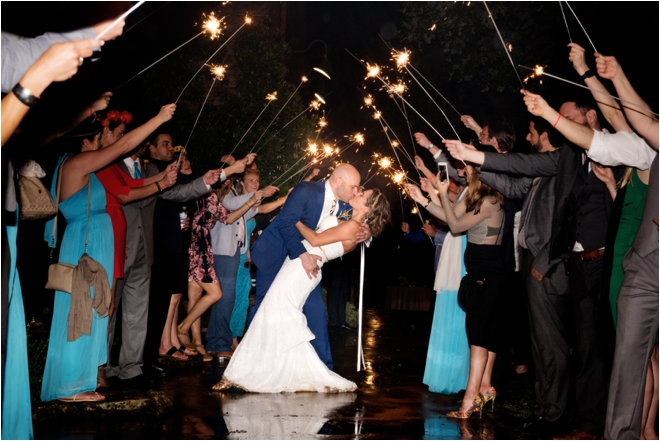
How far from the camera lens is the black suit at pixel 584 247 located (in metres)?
5.56

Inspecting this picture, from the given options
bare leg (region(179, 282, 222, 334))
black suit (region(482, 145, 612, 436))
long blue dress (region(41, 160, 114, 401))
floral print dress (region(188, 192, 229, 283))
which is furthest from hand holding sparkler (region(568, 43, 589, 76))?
bare leg (region(179, 282, 222, 334))

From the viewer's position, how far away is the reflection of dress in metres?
6.54

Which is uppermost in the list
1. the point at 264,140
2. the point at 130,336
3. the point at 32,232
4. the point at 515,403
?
the point at 264,140

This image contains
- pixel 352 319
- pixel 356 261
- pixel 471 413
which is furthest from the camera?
pixel 356 261

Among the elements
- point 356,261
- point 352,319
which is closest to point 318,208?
point 352,319

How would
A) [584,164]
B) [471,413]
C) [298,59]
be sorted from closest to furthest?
[584,164] → [471,413] → [298,59]

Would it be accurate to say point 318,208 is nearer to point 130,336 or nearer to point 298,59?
A: point 130,336

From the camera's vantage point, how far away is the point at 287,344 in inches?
281

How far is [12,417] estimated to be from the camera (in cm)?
387

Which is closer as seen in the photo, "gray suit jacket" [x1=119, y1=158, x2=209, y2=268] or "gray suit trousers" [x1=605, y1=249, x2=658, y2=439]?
"gray suit trousers" [x1=605, y1=249, x2=658, y2=439]

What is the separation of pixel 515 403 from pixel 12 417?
16.0 ft

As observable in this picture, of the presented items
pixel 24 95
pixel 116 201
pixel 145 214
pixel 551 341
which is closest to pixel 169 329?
pixel 145 214

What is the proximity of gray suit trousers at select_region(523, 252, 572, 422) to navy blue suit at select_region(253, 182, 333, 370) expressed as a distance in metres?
2.34

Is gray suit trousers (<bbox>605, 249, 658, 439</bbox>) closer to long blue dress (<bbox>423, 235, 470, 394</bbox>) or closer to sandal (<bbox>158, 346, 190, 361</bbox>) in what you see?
long blue dress (<bbox>423, 235, 470, 394</bbox>)
